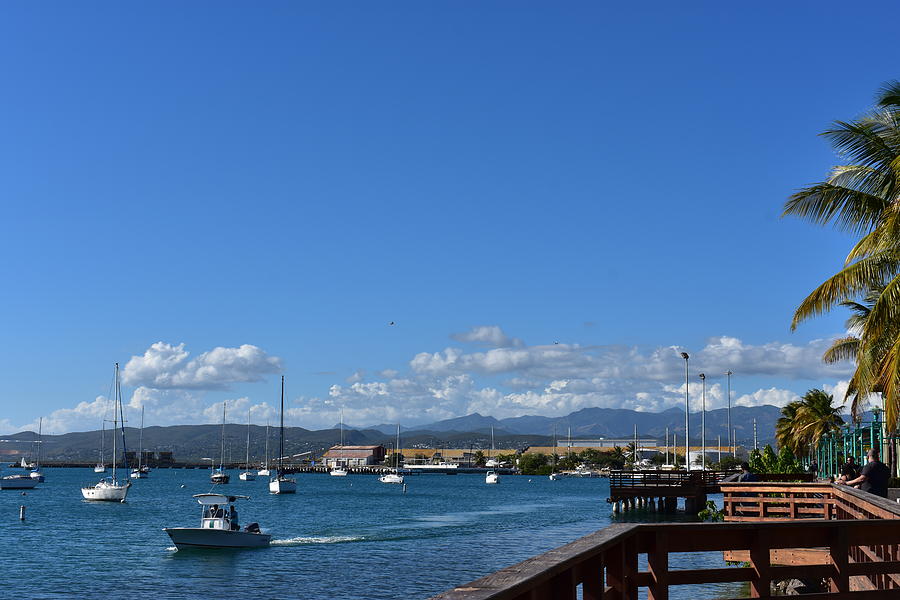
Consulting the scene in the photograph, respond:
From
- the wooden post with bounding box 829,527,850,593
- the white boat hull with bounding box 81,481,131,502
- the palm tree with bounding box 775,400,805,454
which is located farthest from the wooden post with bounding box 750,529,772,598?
the white boat hull with bounding box 81,481,131,502

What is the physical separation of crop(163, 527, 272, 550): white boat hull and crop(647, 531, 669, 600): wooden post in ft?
143

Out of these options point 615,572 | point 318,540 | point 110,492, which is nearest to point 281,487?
point 110,492

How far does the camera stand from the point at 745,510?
91.2ft

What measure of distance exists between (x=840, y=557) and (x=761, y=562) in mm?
900

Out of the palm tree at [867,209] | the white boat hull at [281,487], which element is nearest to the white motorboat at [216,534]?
the palm tree at [867,209]

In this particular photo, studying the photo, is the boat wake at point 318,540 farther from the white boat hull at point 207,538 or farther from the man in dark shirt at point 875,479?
the man in dark shirt at point 875,479

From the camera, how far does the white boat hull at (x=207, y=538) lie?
160 feet

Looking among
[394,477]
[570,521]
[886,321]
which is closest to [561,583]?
[886,321]

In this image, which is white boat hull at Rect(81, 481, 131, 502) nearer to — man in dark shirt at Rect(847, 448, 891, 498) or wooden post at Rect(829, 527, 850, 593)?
man in dark shirt at Rect(847, 448, 891, 498)

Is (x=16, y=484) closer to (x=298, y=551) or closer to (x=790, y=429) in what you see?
(x=298, y=551)

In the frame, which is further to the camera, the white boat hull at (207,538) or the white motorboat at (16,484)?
the white motorboat at (16,484)

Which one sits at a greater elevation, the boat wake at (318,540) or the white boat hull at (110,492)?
the boat wake at (318,540)

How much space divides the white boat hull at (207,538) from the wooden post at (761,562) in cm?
4338

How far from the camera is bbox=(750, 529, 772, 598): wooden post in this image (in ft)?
27.0
